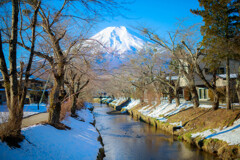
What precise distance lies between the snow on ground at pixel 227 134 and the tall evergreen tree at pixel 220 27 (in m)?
2.68

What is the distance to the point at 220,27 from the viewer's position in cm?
1248

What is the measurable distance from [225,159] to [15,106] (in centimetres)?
905

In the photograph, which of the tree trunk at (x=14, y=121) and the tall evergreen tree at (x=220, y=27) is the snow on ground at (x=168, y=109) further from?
the tree trunk at (x=14, y=121)

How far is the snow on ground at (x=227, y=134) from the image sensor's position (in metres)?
8.74

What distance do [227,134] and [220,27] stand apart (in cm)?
728

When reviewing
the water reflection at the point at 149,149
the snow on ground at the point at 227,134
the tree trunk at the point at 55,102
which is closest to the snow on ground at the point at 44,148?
the tree trunk at the point at 55,102

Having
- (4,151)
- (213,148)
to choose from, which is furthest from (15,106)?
(213,148)

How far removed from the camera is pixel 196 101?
16.1 metres

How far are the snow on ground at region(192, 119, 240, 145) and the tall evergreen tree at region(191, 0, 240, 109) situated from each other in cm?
268

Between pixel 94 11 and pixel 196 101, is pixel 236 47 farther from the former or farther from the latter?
pixel 94 11

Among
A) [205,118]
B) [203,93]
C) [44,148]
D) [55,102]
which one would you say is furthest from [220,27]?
[203,93]

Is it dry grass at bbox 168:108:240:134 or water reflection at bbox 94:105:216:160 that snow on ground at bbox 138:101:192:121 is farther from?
water reflection at bbox 94:105:216:160

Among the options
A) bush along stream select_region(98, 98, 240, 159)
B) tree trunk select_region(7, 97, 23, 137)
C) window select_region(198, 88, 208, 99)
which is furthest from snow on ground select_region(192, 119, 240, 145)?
window select_region(198, 88, 208, 99)

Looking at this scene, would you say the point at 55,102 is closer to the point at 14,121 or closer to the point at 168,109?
the point at 14,121
